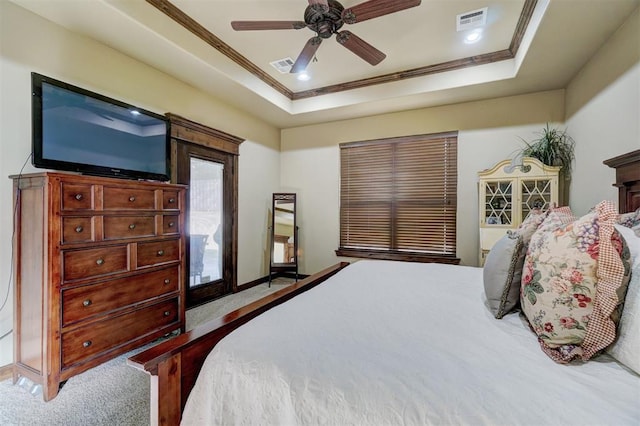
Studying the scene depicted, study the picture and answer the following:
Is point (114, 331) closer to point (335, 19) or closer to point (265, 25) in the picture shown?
point (265, 25)

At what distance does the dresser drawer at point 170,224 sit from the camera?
8.12 feet

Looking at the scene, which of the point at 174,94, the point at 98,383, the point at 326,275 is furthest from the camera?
the point at 174,94

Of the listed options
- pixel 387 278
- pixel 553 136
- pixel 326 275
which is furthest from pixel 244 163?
pixel 553 136

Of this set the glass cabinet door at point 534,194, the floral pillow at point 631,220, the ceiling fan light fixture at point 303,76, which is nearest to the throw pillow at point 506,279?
the floral pillow at point 631,220

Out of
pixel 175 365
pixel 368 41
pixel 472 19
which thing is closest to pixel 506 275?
pixel 175 365

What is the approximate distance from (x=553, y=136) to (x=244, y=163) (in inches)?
153

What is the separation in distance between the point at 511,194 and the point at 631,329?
2731 mm

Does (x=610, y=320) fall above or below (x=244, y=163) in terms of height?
below

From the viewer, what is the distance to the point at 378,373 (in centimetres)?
84

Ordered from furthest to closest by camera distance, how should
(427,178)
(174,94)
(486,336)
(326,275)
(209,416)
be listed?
(427,178) → (174,94) → (326,275) → (486,336) → (209,416)

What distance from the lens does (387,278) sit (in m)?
1.97

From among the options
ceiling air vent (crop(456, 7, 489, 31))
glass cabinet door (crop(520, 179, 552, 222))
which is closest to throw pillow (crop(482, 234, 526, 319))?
ceiling air vent (crop(456, 7, 489, 31))

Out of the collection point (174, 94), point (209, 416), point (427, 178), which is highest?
point (174, 94)

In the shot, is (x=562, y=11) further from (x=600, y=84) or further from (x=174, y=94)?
(x=174, y=94)
